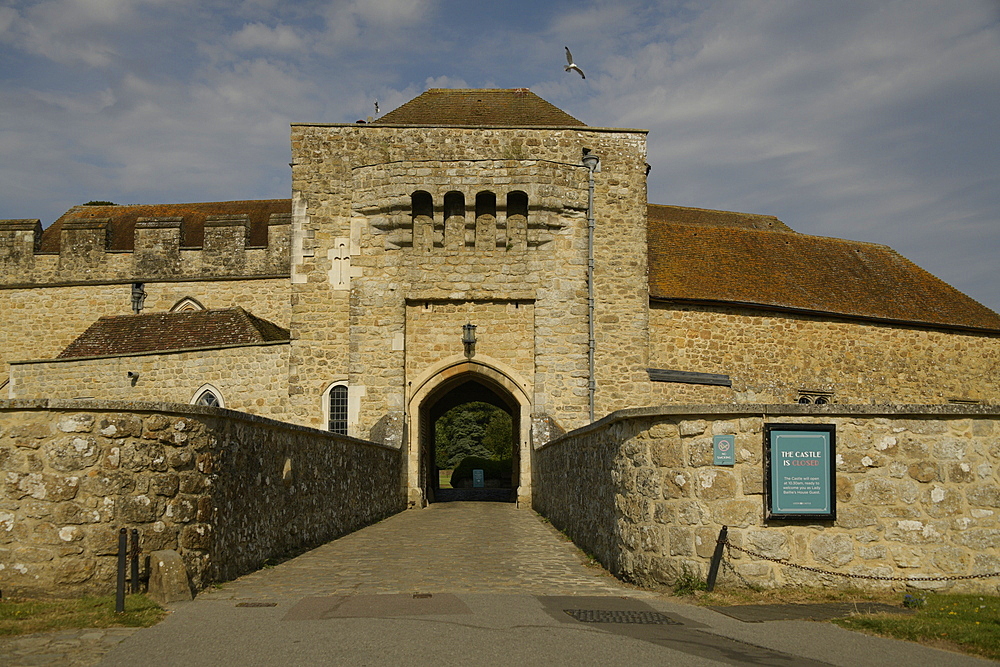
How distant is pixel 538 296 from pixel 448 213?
2.66 metres

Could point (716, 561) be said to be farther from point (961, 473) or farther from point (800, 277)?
point (800, 277)

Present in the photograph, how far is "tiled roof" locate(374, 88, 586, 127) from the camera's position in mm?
21906

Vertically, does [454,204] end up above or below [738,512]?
above

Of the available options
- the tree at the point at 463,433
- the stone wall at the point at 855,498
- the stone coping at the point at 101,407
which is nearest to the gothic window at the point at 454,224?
the stone coping at the point at 101,407

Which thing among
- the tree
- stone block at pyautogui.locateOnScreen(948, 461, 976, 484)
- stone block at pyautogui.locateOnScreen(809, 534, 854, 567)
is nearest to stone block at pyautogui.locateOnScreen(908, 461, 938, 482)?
stone block at pyautogui.locateOnScreen(948, 461, 976, 484)

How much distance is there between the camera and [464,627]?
6246 mm

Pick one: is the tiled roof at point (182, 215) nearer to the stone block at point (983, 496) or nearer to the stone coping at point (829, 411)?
the stone coping at point (829, 411)

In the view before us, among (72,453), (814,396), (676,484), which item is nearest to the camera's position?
(72,453)

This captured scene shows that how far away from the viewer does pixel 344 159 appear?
20016 mm

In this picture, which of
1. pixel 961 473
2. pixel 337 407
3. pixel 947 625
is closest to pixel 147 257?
pixel 337 407

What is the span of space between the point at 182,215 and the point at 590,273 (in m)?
17.1

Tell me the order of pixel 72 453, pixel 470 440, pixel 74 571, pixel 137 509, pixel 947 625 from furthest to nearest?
pixel 470 440, pixel 137 509, pixel 72 453, pixel 74 571, pixel 947 625

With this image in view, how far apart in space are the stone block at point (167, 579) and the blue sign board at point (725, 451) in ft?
14.5

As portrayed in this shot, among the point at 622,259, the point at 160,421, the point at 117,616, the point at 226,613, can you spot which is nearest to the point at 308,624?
the point at 226,613
